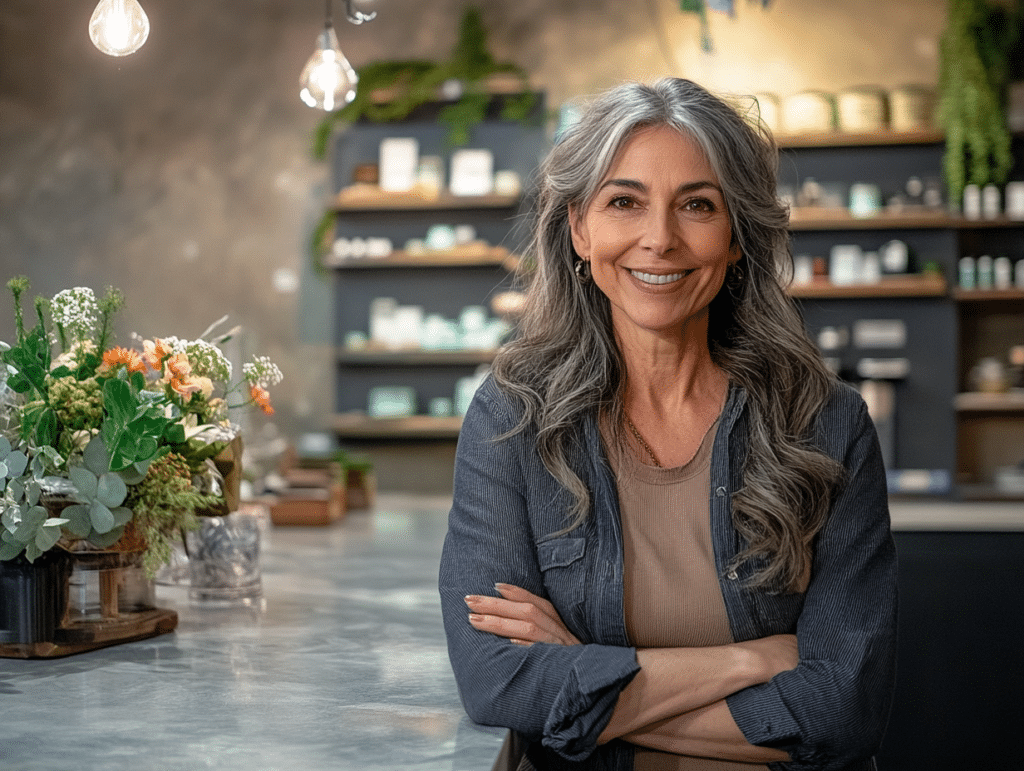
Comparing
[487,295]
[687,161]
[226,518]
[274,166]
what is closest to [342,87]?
[226,518]

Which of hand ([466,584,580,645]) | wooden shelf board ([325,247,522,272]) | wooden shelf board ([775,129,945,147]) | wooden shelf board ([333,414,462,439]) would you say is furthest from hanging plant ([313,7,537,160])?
hand ([466,584,580,645])

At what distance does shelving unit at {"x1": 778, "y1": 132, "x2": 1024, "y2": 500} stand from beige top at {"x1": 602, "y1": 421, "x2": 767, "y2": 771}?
4325mm

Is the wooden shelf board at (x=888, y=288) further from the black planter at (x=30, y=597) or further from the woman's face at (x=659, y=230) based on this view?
the black planter at (x=30, y=597)

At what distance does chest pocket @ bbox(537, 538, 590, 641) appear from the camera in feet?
4.95

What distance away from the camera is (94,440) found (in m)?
1.53

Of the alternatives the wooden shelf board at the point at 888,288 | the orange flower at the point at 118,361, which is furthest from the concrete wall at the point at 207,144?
the orange flower at the point at 118,361

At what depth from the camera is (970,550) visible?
3.06 metres

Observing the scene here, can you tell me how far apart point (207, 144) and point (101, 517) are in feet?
17.6

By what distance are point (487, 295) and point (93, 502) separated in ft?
15.5

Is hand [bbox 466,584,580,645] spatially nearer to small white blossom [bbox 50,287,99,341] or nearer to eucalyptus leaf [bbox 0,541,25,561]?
eucalyptus leaf [bbox 0,541,25,561]

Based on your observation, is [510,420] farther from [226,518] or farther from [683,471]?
[226,518]

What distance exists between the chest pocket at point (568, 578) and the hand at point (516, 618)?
0.04 meters

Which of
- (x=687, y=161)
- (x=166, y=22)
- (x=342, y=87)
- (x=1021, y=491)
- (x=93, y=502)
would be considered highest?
(x=166, y=22)

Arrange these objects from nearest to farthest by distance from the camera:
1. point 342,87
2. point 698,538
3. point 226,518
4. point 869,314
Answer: point 698,538, point 226,518, point 342,87, point 869,314
